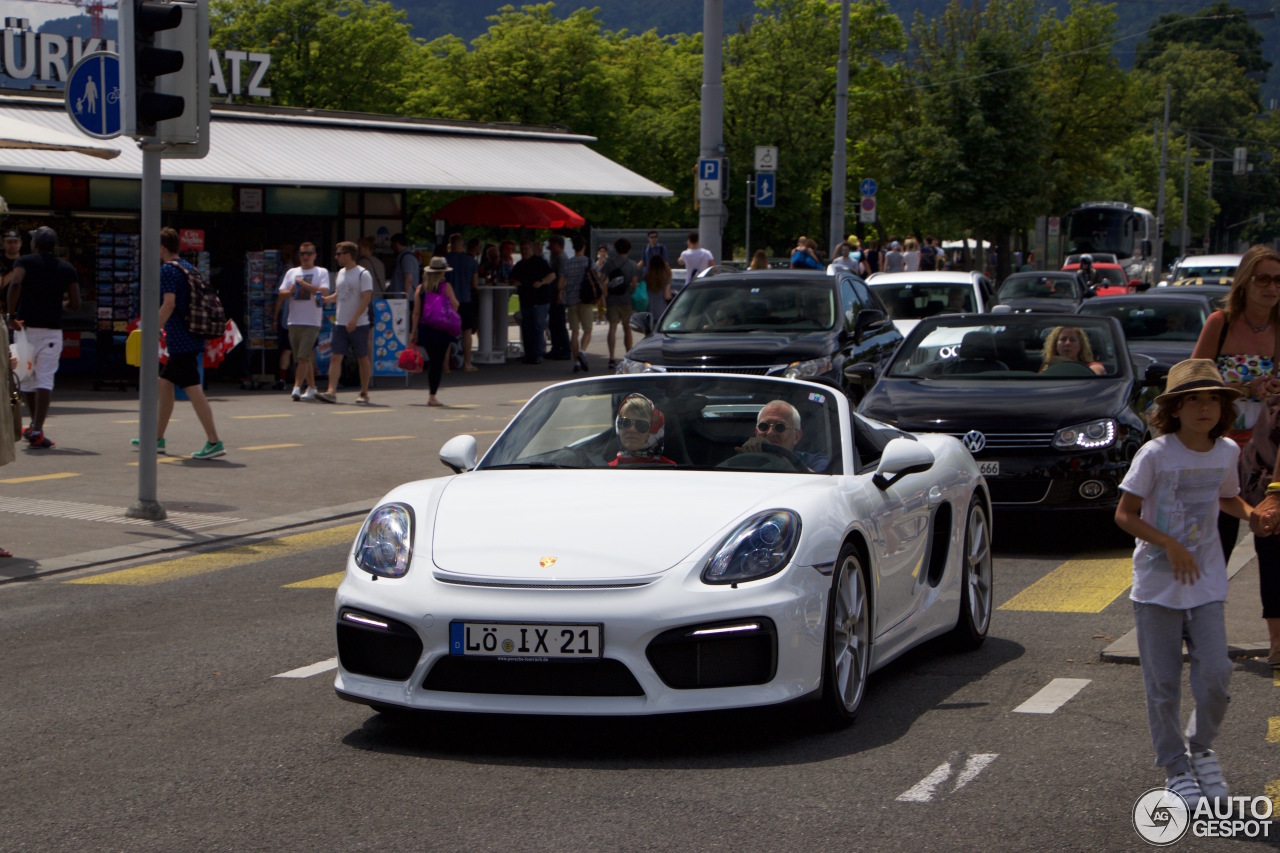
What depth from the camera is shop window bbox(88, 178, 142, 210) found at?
944 inches

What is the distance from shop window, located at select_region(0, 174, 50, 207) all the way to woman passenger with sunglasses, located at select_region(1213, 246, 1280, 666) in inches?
765

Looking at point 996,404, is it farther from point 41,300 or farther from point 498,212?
point 498,212

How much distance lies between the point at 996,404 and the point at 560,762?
6.17 meters

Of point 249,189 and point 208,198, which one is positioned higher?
point 249,189

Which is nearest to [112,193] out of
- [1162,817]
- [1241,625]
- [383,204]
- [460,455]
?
[383,204]

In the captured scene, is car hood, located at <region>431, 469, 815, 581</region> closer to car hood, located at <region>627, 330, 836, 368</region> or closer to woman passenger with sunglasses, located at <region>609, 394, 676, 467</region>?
woman passenger with sunglasses, located at <region>609, 394, 676, 467</region>

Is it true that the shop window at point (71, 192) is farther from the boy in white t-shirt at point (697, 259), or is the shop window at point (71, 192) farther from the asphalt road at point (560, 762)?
the asphalt road at point (560, 762)

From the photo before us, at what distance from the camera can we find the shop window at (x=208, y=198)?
24.9 meters

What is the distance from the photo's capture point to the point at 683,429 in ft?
22.9

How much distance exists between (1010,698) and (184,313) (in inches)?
376

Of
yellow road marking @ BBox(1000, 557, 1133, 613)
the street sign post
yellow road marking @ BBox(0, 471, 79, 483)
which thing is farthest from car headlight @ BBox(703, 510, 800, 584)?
the street sign post

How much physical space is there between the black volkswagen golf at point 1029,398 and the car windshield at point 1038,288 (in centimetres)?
1715

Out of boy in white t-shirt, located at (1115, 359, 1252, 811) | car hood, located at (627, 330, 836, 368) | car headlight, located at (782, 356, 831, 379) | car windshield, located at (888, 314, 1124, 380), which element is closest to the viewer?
boy in white t-shirt, located at (1115, 359, 1252, 811)

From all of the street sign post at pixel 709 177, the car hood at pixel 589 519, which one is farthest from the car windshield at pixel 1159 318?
the car hood at pixel 589 519
